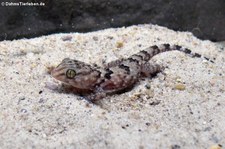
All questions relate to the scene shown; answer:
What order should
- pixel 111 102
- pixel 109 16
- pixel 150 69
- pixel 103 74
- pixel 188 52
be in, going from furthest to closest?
pixel 109 16 → pixel 188 52 → pixel 150 69 → pixel 103 74 → pixel 111 102

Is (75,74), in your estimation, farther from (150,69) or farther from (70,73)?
(150,69)

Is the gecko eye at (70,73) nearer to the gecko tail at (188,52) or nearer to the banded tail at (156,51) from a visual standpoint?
the banded tail at (156,51)

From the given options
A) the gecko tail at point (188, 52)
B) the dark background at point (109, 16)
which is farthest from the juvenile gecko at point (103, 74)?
the dark background at point (109, 16)

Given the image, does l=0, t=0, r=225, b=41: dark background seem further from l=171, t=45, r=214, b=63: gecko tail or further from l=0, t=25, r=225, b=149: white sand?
l=171, t=45, r=214, b=63: gecko tail

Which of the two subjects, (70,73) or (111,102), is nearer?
(70,73)

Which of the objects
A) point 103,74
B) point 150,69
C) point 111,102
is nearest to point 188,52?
point 150,69

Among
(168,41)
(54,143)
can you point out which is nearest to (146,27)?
(168,41)

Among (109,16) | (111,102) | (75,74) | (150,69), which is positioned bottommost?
(111,102)
